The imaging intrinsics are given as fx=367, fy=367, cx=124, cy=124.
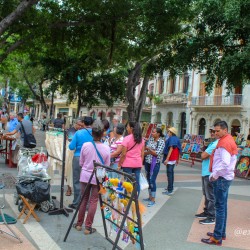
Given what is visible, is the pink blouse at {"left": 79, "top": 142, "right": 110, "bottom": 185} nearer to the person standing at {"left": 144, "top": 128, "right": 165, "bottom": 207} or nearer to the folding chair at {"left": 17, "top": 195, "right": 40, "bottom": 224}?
the folding chair at {"left": 17, "top": 195, "right": 40, "bottom": 224}

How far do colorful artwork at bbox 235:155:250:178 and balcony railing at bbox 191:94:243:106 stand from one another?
608 inches

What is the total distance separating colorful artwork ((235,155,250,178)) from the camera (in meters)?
13.4

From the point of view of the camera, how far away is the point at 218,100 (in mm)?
30484

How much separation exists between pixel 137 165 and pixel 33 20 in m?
6.97

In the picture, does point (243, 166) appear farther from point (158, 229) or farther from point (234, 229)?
point (158, 229)

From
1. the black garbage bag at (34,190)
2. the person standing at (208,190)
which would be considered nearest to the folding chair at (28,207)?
the black garbage bag at (34,190)

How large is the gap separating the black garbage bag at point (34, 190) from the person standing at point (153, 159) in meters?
2.44

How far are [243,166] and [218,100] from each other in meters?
17.6

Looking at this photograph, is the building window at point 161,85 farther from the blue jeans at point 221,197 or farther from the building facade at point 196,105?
the blue jeans at point 221,197

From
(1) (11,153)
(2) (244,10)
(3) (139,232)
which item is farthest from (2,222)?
(2) (244,10)

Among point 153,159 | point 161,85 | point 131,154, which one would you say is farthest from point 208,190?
point 161,85

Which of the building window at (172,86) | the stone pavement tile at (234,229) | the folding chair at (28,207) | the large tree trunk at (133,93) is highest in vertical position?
the building window at (172,86)

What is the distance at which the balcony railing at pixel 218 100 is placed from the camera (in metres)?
28.6

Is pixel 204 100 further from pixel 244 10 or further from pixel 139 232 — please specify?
pixel 139 232
